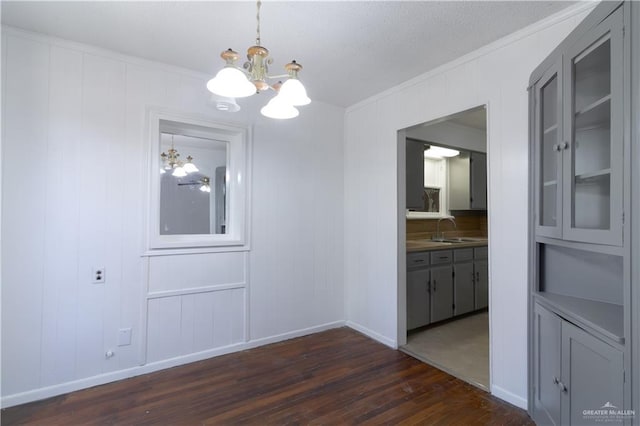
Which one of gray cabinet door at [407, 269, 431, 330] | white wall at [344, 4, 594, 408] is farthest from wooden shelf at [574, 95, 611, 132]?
gray cabinet door at [407, 269, 431, 330]

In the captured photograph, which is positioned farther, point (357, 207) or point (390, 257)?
point (357, 207)

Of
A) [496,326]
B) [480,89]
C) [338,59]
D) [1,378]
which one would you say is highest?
[338,59]

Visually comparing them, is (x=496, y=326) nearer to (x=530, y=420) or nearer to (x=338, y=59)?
(x=530, y=420)

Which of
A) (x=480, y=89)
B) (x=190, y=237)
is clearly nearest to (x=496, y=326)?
(x=480, y=89)

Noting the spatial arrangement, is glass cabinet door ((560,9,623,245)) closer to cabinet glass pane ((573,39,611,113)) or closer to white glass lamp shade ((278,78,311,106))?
cabinet glass pane ((573,39,611,113))

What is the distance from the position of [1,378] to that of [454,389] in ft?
10.7

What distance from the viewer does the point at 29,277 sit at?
2.29 metres

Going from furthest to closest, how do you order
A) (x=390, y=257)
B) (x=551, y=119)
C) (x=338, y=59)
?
(x=390, y=257), (x=338, y=59), (x=551, y=119)

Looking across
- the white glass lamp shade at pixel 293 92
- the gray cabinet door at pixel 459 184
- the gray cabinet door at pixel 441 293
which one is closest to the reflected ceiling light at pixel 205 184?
the white glass lamp shade at pixel 293 92

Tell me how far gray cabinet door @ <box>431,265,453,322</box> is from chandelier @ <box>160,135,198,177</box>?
9.49 ft

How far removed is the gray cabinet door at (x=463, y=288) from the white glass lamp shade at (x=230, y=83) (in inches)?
134

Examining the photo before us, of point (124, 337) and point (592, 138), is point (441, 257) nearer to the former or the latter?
point (592, 138)

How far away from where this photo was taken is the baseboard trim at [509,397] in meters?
2.20

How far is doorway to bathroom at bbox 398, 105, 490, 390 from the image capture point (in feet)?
10.4
